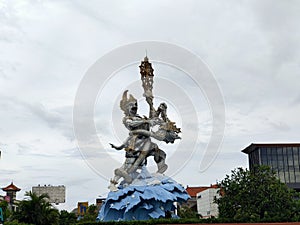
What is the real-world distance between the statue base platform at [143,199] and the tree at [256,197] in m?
3.20

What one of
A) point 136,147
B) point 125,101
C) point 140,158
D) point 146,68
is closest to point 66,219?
point 140,158

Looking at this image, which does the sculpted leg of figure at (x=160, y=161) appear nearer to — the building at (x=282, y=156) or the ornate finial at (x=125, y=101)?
the ornate finial at (x=125, y=101)

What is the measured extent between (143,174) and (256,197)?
7.49m

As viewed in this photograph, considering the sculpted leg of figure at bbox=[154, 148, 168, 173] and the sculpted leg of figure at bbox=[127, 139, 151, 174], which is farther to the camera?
the sculpted leg of figure at bbox=[154, 148, 168, 173]

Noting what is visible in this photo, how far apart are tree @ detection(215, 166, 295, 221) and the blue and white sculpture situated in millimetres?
3512

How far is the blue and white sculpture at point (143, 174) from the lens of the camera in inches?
1025

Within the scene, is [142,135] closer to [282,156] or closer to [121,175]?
[121,175]

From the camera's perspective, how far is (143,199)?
25.7 m

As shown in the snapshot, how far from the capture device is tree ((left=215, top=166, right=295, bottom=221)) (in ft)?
76.3

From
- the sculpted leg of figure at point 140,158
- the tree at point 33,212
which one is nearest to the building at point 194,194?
the sculpted leg of figure at point 140,158

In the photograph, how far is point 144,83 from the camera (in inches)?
1131

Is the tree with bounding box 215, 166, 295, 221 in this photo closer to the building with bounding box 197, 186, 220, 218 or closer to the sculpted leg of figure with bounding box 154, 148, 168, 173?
the sculpted leg of figure with bounding box 154, 148, 168, 173

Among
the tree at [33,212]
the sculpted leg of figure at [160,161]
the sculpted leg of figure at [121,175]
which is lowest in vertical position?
the tree at [33,212]


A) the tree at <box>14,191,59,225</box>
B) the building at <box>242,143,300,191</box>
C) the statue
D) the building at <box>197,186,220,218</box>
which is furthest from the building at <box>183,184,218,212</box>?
the tree at <box>14,191,59,225</box>
